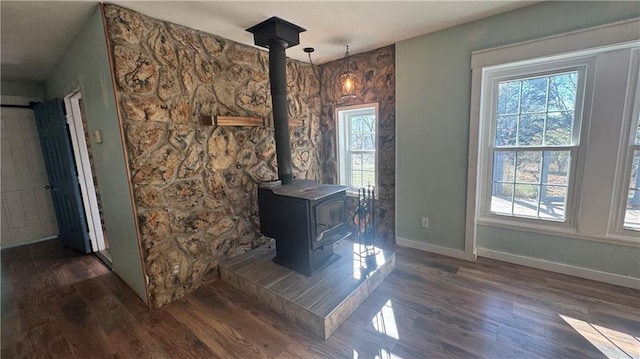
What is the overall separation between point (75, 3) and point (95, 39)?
10.5 inches

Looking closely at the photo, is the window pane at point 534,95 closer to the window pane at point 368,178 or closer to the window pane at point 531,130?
the window pane at point 531,130

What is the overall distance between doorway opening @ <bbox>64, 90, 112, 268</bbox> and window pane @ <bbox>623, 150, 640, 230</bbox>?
532 cm

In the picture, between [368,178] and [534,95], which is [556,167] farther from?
[368,178]

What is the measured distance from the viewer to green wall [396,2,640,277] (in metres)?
2.25

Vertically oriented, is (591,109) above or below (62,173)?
above

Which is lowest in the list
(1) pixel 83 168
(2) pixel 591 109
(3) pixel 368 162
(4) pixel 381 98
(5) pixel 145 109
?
(3) pixel 368 162

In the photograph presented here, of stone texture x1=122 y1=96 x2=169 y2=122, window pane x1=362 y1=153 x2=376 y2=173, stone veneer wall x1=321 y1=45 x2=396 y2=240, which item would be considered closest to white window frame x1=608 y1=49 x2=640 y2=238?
stone veneer wall x1=321 y1=45 x2=396 y2=240

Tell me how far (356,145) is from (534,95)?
2049 millimetres

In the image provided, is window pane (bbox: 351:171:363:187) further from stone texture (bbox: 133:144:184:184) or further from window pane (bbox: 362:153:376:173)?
stone texture (bbox: 133:144:184:184)

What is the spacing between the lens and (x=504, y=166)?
107 inches

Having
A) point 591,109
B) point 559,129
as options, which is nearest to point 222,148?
point 559,129

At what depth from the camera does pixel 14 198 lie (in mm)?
3861

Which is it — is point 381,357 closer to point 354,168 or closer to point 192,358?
point 192,358

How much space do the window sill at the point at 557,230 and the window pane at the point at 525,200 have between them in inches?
4.6
